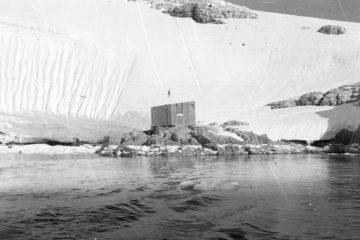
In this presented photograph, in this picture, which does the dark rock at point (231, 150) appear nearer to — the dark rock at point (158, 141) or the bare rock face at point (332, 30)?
the dark rock at point (158, 141)

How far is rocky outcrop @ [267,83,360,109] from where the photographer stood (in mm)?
53250

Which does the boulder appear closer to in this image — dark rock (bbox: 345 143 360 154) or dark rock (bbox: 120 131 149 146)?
dark rock (bbox: 345 143 360 154)

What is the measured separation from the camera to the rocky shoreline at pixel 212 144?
136 feet

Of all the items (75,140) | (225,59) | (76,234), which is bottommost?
(76,234)

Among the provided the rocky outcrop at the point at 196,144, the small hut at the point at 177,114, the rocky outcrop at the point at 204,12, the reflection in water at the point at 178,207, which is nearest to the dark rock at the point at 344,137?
the rocky outcrop at the point at 196,144

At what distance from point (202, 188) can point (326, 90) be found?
44.0m

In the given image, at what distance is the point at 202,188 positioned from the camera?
1842cm

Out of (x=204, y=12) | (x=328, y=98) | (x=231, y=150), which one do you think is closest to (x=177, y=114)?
(x=231, y=150)

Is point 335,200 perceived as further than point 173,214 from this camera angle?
Yes

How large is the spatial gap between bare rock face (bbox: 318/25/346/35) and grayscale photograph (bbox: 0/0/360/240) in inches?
10.6

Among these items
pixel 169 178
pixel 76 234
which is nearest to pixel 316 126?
pixel 169 178

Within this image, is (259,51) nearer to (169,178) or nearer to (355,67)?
(355,67)

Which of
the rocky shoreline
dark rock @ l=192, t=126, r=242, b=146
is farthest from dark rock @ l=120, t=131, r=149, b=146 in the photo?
dark rock @ l=192, t=126, r=242, b=146

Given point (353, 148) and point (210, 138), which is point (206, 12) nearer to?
point (210, 138)
